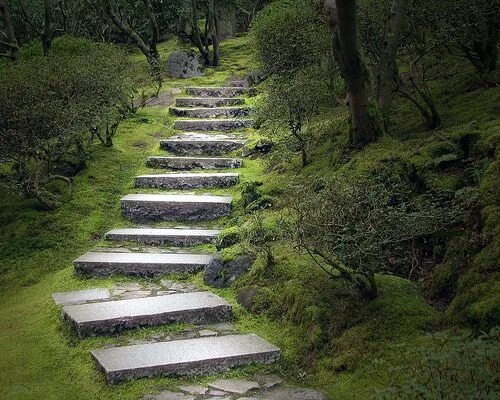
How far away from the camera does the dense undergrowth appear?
429cm

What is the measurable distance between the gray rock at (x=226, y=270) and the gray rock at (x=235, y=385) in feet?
6.13

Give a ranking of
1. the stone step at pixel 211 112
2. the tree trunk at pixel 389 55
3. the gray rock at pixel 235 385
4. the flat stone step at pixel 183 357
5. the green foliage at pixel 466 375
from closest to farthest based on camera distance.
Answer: the green foliage at pixel 466 375
the gray rock at pixel 235 385
the flat stone step at pixel 183 357
the tree trunk at pixel 389 55
the stone step at pixel 211 112

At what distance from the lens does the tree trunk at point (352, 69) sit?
6.76 metres

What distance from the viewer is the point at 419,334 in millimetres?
4238

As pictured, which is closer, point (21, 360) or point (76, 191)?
point (21, 360)

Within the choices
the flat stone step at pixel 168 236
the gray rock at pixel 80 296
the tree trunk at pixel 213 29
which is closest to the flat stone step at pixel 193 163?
the flat stone step at pixel 168 236

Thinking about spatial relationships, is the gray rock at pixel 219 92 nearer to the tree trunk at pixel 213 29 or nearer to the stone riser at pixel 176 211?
the tree trunk at pixel 213 29

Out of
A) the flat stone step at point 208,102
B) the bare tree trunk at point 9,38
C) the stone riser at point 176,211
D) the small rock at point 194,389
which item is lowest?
the small rock at point 194,389

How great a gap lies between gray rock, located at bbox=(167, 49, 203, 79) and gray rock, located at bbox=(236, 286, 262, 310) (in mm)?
13095

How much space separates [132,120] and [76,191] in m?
4.56

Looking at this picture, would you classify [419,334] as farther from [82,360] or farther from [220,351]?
[82,360]

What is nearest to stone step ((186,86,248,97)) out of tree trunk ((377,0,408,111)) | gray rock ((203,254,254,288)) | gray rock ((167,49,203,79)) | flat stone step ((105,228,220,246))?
gray rock ((167,49,203,79))

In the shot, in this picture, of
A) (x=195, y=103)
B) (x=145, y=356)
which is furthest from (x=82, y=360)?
(x=195, y=103)

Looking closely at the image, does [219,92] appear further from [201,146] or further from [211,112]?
[201,146]
